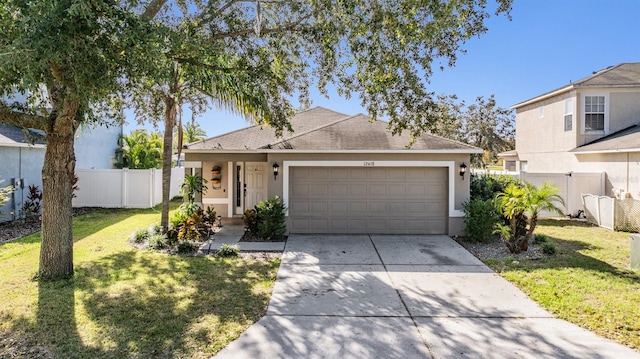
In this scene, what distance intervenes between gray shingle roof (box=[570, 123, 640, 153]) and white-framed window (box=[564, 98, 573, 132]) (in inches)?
43.4

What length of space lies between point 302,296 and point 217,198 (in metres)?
8.23

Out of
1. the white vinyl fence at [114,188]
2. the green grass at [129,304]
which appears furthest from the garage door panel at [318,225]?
the white vinyl fence at [114,188]

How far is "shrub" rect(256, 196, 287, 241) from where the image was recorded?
9680mm

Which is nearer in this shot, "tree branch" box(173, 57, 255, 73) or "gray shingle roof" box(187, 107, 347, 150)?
"tree branch" box(173, 57, 255, 73)

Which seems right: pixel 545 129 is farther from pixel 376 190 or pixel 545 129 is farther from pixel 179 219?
pixel 179 219

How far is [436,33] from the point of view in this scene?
6.64 m

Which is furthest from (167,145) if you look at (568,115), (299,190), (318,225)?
(568,115)

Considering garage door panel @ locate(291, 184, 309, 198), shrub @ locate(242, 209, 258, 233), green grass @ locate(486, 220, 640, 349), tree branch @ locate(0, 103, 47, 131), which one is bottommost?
green grass @ locate(486, 220, 640, 349)

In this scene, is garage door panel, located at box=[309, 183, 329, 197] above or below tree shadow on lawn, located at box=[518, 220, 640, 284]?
above

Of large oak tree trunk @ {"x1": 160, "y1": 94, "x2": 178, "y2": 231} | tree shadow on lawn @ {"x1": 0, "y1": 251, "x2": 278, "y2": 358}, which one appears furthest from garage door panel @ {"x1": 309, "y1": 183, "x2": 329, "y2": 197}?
large oak tree trunk @ {"x1": 160, "y1": 94, "x2": 178, "y2": 231}

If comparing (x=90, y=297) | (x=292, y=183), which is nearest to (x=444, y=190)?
(x=292, y=183)

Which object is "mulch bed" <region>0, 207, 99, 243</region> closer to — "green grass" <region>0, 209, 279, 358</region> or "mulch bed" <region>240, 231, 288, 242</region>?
"green grass" <region>0, 209, 279, 358</region>

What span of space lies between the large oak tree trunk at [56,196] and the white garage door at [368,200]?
5732 mm

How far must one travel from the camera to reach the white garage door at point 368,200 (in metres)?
10.5
